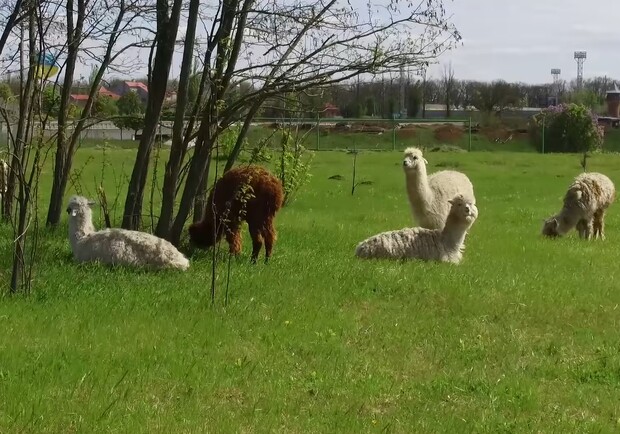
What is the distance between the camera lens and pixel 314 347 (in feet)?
25.6

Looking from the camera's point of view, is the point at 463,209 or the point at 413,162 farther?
the point at 413,162

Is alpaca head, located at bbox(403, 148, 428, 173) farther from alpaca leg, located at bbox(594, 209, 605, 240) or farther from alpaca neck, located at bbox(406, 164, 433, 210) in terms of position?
alpaca leg, located at bbox(594, 209, 605, 240)

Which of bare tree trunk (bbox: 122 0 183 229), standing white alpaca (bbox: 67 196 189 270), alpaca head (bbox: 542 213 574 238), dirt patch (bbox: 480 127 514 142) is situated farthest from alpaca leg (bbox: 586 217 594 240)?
dirt patch (bbox: 480 127 514 142)

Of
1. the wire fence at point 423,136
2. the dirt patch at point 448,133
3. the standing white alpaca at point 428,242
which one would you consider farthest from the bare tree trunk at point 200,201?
the dirt patch at point 448,133

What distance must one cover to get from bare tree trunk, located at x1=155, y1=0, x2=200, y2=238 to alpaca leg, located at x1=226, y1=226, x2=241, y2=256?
84 cm

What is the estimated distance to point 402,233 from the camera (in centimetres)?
1245

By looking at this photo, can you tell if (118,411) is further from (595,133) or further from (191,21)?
(595,133)

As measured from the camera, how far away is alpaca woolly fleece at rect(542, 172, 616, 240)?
1670 cm

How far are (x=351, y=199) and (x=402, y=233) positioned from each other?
1302 cm

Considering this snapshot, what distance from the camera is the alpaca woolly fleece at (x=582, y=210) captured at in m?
16.7

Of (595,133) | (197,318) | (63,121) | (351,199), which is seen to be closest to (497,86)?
(595,133)

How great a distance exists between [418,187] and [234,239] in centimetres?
378

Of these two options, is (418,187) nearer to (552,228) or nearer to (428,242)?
(428,242)

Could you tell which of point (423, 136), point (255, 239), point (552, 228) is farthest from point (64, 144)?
point (423, 136)
